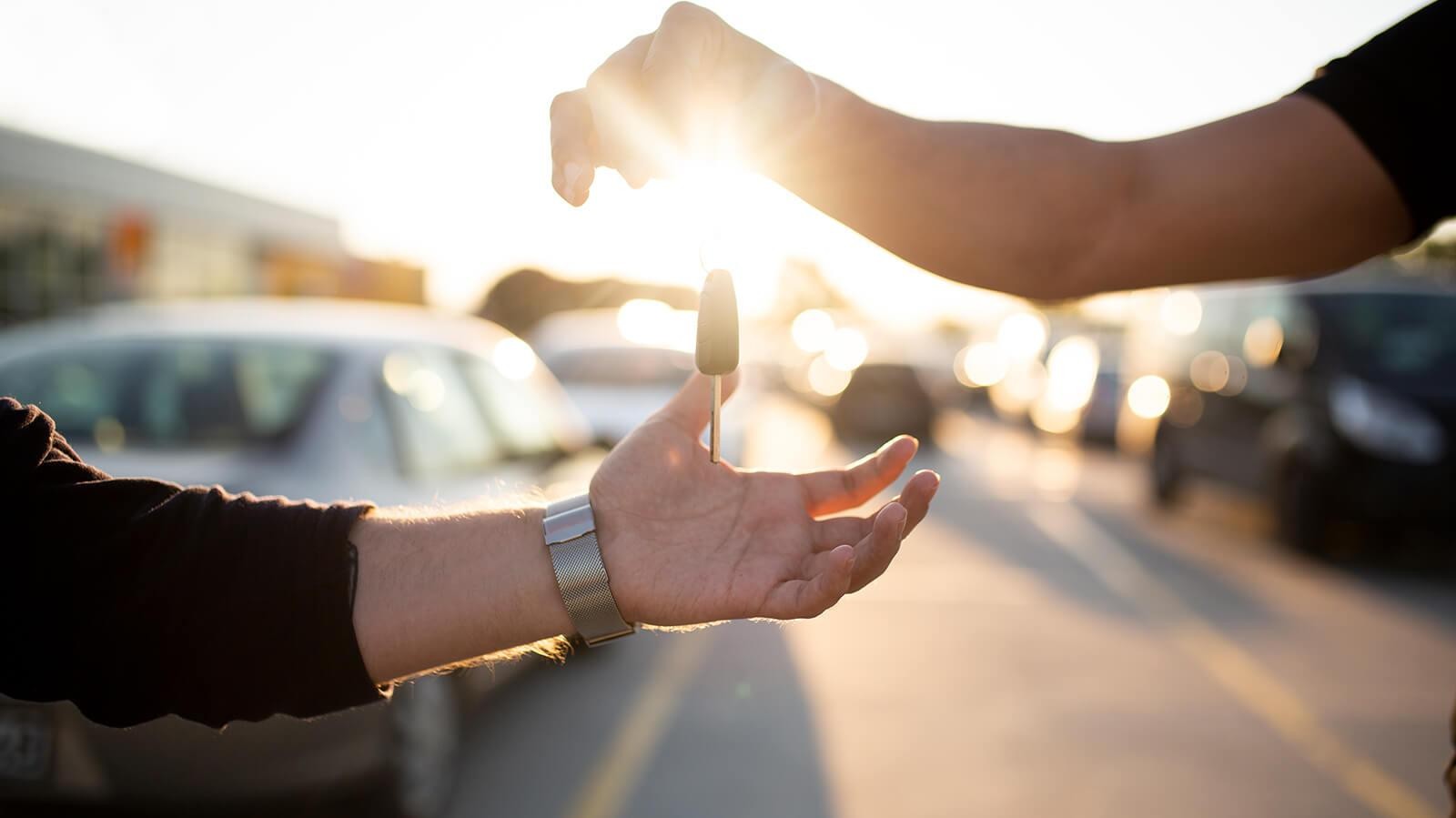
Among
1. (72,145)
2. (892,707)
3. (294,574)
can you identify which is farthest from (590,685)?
(72,145)

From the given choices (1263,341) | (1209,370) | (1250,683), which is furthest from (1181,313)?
(1250,683)

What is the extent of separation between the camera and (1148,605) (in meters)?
7.86

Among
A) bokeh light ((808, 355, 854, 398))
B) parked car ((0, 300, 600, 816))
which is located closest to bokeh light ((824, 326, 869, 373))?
bokeh light ((808, 355, 854, 398))

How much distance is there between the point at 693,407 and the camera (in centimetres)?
171

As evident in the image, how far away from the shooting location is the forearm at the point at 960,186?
1486 millimetres

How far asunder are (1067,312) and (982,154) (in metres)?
42.2

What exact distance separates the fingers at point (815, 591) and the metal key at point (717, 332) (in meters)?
0.23

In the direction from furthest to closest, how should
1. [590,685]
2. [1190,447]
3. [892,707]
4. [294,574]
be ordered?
1. [1190,447]
2. [590,685]
3. [892,707]
4. [294,574]

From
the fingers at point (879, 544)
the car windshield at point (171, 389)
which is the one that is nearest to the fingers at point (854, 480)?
the fingers at point (879, 544)

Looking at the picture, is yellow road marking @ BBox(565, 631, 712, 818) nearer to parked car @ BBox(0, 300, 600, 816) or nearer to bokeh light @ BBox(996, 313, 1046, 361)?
parked car @ BBox(0, 300, 600, 816)

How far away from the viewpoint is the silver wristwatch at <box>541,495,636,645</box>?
1513 mm

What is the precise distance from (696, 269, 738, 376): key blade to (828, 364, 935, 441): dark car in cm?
1816

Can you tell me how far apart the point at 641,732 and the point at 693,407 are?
3776 mm

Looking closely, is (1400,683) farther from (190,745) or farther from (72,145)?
(72,145)
